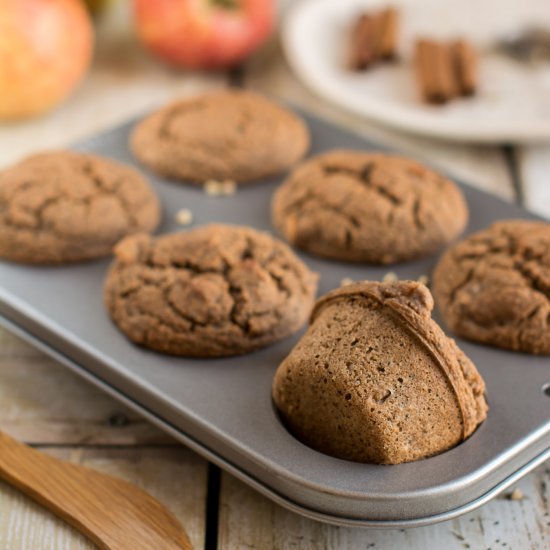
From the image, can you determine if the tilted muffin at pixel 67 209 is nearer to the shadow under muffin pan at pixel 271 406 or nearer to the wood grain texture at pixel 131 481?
the shadow under muffin pan at pixel 271 406

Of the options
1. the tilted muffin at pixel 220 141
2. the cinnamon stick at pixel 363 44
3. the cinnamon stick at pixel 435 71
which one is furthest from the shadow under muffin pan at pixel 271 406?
the cinnamon stick at pixel 363 44

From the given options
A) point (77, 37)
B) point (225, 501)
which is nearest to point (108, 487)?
point (225, 501)

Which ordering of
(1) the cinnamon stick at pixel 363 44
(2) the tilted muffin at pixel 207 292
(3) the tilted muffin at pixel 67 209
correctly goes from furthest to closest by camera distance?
(1) the cinnamon stick at pixel 363 44 < (3) the tilted muffin at pixel 67 209 < (2) the tilted muffin at pixel 207 292

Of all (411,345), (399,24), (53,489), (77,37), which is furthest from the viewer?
(399,24)

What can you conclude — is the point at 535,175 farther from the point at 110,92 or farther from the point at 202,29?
the point at 110,92

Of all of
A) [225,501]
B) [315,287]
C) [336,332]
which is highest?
[336,332]

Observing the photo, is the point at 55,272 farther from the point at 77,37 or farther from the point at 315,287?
the point at 77,37

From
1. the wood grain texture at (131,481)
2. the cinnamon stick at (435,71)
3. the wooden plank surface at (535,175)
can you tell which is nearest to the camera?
the wood grain texture at (131,481)

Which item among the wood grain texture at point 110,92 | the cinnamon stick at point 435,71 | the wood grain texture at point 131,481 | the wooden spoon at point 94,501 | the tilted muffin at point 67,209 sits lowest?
the wood grain texture at point 110,92
